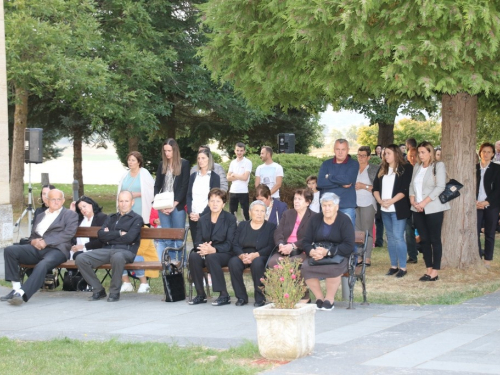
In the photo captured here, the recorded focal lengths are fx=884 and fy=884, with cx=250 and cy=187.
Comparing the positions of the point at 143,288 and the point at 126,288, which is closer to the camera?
the point at 143,288

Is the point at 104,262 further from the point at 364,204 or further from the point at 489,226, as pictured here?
the point at 489,226

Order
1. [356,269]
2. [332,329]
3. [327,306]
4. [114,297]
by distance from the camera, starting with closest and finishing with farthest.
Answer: [332,329]
[327,306]
[356,269]
[114,297]

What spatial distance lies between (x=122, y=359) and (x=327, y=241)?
3584mm

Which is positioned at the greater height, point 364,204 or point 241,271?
point 364,204

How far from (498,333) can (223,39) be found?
6.12 meters

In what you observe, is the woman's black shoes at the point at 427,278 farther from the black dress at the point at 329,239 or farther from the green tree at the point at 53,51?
the green tree at the point at 53,51

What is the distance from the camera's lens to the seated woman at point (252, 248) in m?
10.4

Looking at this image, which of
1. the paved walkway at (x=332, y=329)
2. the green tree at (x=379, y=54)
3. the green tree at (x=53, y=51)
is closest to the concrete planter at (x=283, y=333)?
the paved walkway at (x=332, y=329)

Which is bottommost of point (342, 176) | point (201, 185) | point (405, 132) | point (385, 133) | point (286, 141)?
point (201, 185)

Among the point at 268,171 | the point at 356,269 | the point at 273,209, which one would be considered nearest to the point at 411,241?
the point at 268,171

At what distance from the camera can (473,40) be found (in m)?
10.4

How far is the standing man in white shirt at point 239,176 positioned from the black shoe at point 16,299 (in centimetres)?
607

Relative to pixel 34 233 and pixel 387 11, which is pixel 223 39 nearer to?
pixel 387 11

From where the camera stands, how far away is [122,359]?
7293 mm
